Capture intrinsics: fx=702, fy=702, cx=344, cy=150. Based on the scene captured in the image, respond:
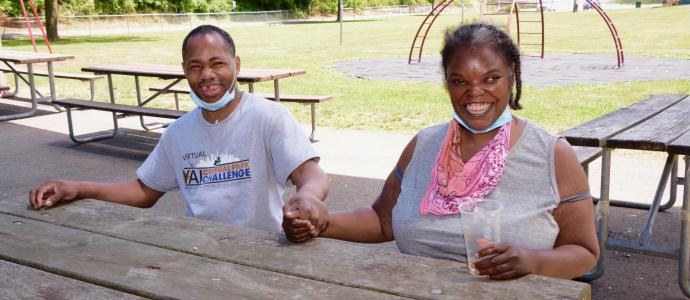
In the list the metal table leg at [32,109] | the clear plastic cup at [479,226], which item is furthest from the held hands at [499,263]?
the metal table leg at [32,109]

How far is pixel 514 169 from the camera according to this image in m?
1.78

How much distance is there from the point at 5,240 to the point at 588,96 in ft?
29.7

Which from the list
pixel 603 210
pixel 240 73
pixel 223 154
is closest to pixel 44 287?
pixel 223 154

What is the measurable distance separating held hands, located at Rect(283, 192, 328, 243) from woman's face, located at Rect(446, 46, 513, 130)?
459 millimetres

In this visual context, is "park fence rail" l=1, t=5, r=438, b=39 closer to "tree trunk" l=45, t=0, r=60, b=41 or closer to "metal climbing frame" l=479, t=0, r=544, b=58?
"tree trunk" l=45, t=0, r=60, b=41

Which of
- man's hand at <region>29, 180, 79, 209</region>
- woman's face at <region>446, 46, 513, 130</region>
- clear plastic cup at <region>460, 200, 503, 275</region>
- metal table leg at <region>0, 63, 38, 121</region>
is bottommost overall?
metal table leg at <region>0, 63, 38, 121</region>

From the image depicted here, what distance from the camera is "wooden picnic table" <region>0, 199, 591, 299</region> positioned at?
1.42 m

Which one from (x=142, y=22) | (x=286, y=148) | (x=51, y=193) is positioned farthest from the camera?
(x=142, y=22)

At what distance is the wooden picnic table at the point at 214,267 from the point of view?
56.1 inches

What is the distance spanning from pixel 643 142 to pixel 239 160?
168 cm

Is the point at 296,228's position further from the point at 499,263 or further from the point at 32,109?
the point at 32,109

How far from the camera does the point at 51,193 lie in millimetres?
2191

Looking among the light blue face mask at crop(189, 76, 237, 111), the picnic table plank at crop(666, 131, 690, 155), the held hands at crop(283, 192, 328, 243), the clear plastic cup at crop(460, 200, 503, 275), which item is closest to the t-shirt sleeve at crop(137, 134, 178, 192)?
the light blue face mask at crop(189, 76, 237, 111)

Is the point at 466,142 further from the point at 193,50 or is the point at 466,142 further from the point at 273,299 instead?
the point at 193,50
